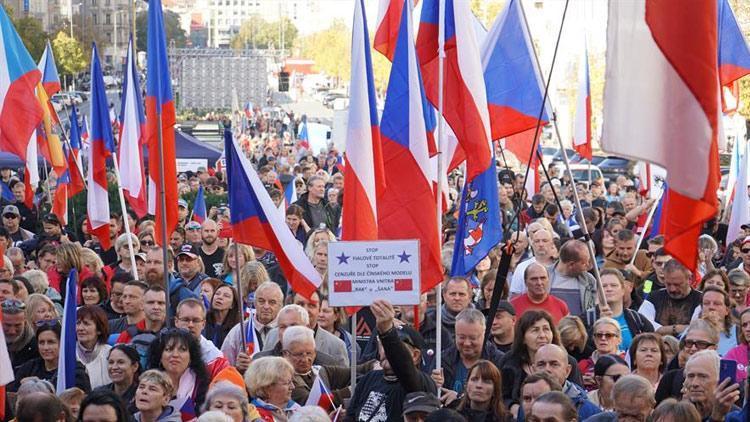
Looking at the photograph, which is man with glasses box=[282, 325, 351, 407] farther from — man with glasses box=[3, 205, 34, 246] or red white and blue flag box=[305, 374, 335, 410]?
man with glasses box=[3, 205, 34, 246]

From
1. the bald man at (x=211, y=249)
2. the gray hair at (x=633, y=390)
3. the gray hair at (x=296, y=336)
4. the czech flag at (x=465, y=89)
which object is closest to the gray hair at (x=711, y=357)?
the gray hair at (x=633, y=390)

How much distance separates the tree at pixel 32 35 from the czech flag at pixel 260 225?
48552mm

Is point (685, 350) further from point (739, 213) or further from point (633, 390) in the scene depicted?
point (739, 213)

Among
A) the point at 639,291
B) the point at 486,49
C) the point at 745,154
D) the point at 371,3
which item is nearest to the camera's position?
the point at 486,49

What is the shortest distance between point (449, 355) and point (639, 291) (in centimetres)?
397

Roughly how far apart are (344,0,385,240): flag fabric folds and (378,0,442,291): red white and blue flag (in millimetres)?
67

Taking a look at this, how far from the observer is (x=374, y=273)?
866 cm

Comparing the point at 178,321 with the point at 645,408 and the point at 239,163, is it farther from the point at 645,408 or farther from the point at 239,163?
the point at 645,408

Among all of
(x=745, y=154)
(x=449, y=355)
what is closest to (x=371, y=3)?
(x=745, y=154)

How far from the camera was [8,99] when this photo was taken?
44.6ft

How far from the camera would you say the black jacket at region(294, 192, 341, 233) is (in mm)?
17531

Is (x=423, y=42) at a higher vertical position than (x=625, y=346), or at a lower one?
higher

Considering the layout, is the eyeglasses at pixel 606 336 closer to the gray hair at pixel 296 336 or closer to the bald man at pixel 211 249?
the gray hair at pixel 296 336

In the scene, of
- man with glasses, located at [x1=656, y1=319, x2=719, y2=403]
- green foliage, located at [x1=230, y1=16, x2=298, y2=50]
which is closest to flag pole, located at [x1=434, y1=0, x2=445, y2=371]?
man with glasses, located at [x1=656, y1=319, x2=719, y2=403]
